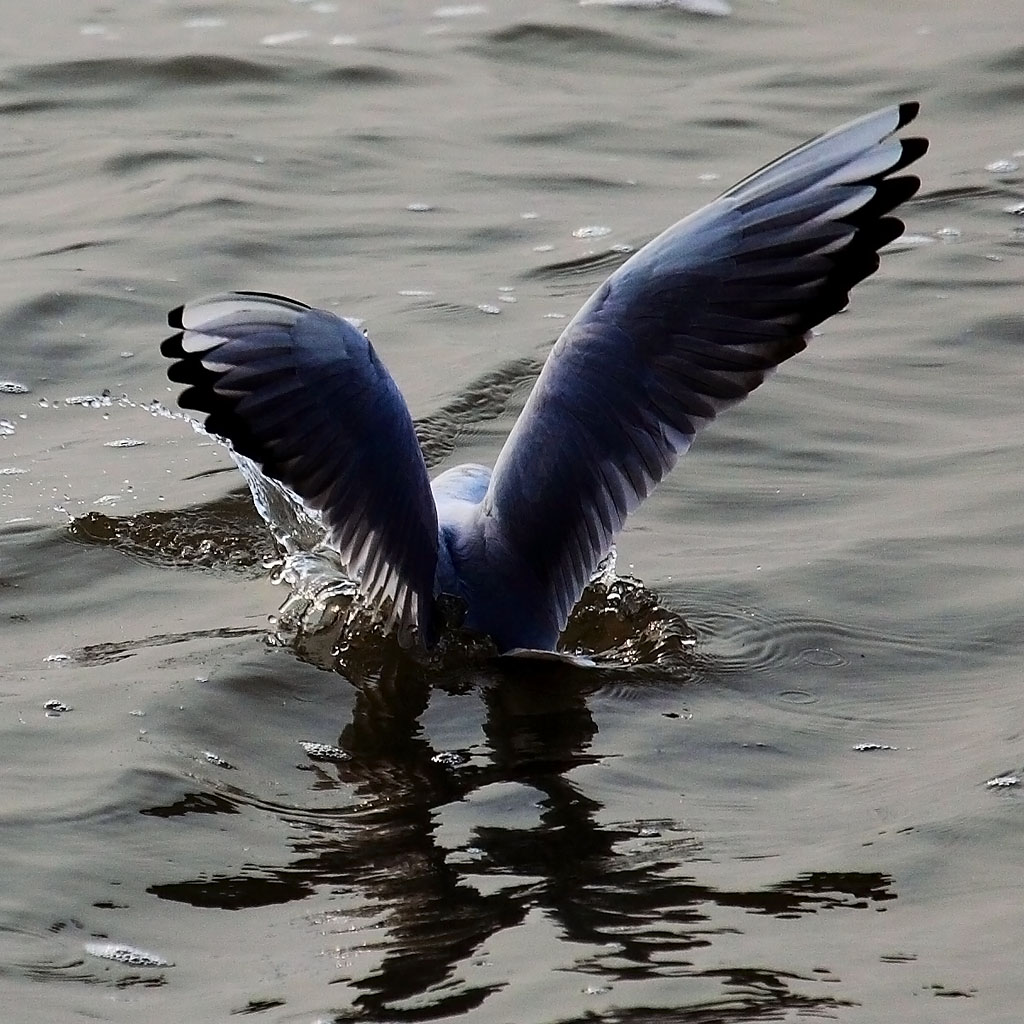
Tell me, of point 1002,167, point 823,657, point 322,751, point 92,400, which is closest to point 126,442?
point 92,400

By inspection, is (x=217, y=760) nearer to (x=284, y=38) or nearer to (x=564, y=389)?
(x=564, y=389)

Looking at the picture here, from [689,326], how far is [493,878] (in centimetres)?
155

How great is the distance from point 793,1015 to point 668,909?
0.43m

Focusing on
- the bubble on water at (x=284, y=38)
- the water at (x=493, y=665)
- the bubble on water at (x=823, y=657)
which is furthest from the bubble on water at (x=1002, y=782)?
the bubble on water at (x=284, y=38)

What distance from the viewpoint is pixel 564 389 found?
181 inches

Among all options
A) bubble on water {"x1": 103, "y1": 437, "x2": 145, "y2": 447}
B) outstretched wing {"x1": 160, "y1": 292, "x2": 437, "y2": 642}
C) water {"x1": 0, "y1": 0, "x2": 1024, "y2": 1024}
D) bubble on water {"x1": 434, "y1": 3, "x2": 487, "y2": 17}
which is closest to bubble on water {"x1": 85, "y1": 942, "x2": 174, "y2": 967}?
water {"x1": 0, "y1": 0, "x2": 1024, "y2": 1024}

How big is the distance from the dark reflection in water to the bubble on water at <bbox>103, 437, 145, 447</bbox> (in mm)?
1982

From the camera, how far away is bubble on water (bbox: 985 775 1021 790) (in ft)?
13.5

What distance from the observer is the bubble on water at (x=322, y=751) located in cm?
439

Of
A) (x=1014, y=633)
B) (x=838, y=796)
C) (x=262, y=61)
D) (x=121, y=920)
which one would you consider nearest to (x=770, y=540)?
(x=1014, y=633)

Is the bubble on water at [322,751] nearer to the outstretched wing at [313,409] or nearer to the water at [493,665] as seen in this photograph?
the water at [493,665]

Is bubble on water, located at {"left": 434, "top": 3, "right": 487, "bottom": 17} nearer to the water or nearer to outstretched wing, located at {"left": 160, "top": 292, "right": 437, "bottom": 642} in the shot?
the water

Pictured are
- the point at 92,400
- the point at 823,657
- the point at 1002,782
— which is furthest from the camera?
the point at 92,400

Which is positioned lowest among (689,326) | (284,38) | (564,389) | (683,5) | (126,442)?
(126,442)
